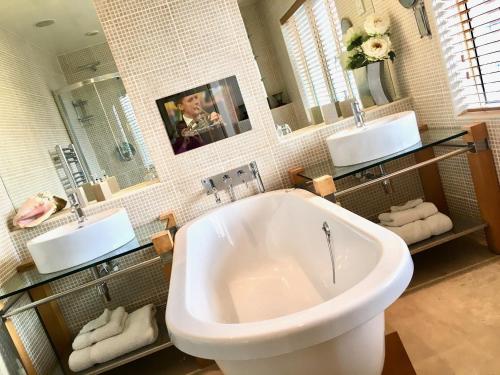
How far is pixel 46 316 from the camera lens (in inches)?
101

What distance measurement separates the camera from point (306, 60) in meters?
3.02

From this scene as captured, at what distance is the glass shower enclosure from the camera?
8.57ft

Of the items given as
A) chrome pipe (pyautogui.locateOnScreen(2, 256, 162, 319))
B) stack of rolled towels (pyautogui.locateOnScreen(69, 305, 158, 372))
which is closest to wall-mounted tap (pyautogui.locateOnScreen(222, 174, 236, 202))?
chrome pipe (pyautogui.locateOnScreen(2, 256, 162, 319))

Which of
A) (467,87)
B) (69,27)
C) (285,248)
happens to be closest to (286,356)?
(285,248)

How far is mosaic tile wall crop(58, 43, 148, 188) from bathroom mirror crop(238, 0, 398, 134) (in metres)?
0.91

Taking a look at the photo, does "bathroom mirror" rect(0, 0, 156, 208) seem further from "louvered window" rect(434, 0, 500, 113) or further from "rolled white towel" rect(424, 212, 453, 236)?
"louvered window" rect(434, 0, 500, 113)

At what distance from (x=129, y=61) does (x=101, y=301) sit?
145 cm

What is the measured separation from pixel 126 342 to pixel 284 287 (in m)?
0.87

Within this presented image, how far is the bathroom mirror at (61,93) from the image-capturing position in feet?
8.51

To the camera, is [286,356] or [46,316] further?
[46,316]

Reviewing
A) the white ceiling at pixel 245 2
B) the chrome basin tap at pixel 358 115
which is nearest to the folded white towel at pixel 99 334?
the chrome basin tap at pixel 358 115

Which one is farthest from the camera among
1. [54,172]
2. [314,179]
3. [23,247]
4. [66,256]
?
[54,172]

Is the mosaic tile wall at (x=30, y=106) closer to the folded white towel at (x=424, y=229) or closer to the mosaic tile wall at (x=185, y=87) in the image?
the mosaic tile wall at (x=185, y=87)

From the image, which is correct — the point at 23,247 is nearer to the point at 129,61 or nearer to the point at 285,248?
the point at 129,61
